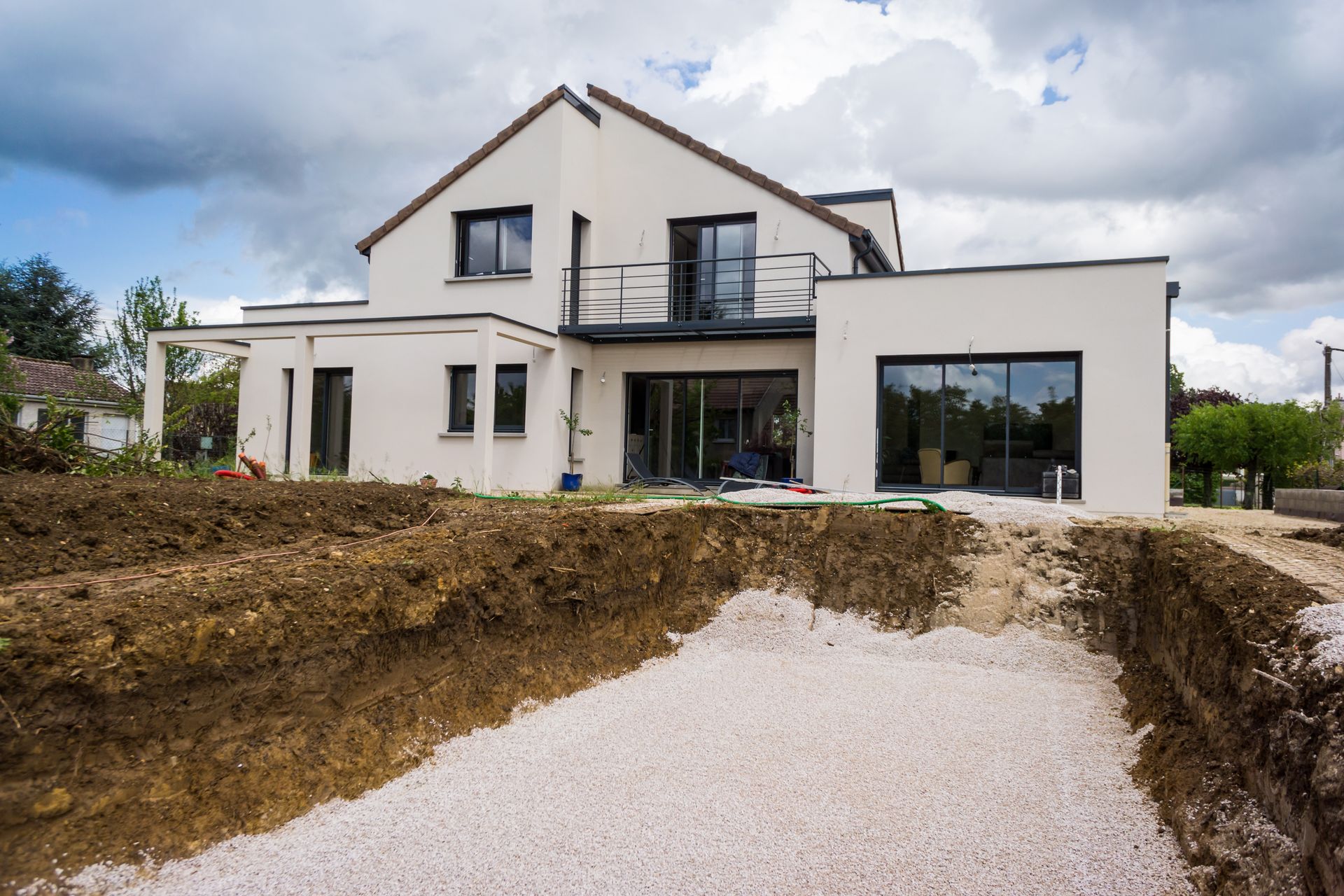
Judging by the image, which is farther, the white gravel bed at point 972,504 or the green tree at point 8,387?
the white gravel bed at point 972,504

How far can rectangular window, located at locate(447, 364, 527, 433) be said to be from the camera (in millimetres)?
13422

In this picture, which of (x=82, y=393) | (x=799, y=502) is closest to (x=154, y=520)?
(x=799, y=502)

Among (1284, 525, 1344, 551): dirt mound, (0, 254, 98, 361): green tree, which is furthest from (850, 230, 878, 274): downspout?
(0, 254, 98, 361): green tree

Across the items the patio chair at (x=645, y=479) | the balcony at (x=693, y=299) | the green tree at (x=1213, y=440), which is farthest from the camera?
the green tree at (x=1213, y=440)

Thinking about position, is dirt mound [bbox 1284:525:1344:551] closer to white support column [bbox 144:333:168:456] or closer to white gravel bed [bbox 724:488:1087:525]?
white gravel bed [bbox 724:488:1087:525]

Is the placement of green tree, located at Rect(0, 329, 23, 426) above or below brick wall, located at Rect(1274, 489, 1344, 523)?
above

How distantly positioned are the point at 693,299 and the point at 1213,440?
1329 centimetres

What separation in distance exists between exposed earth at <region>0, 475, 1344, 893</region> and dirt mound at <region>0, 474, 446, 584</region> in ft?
0.08

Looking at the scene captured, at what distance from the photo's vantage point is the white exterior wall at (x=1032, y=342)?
34.5ft

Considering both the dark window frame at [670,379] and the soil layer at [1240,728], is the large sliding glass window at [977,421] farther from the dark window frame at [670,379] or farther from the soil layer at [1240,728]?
the soil layer at [1240,728]

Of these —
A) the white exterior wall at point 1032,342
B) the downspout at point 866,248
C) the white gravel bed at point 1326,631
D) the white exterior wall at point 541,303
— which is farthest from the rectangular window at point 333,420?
the white gravel bed at point 1326,631

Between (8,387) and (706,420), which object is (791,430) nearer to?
(706,420)

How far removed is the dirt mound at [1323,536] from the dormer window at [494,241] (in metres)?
11.0

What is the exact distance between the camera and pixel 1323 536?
777 centimetres
